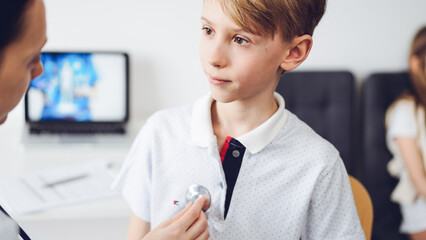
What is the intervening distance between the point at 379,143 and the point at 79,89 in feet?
3.78

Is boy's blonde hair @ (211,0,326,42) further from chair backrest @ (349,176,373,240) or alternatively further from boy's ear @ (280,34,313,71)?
chair backrest @ (349,176,373,240)

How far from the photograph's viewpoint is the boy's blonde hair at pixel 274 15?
75 centimetres

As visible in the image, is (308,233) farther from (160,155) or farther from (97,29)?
(97,29)

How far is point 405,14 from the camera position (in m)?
1.93

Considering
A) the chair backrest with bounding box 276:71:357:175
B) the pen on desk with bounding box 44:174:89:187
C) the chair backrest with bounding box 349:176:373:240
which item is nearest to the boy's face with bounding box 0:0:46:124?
the chair backrest with bounding box 349:176:373:240

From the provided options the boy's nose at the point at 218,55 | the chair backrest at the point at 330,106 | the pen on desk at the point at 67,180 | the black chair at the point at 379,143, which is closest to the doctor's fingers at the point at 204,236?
the boy's nose at the point at 218,55

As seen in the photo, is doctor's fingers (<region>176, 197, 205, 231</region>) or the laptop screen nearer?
doctor's fingers (<region>176, 197, 205, 231</region>)

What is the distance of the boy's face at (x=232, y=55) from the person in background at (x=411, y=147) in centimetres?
112

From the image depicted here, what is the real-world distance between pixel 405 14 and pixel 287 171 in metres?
1.36

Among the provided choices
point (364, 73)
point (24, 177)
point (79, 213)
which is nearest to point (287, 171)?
point (79, 213)

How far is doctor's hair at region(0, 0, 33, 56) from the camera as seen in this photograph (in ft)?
1.69

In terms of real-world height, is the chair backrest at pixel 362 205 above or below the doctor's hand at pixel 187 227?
below

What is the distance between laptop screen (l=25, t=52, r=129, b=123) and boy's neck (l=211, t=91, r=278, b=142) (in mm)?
961

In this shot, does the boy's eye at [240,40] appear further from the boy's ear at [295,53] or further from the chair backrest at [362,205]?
the chair backrest at [362,205]
